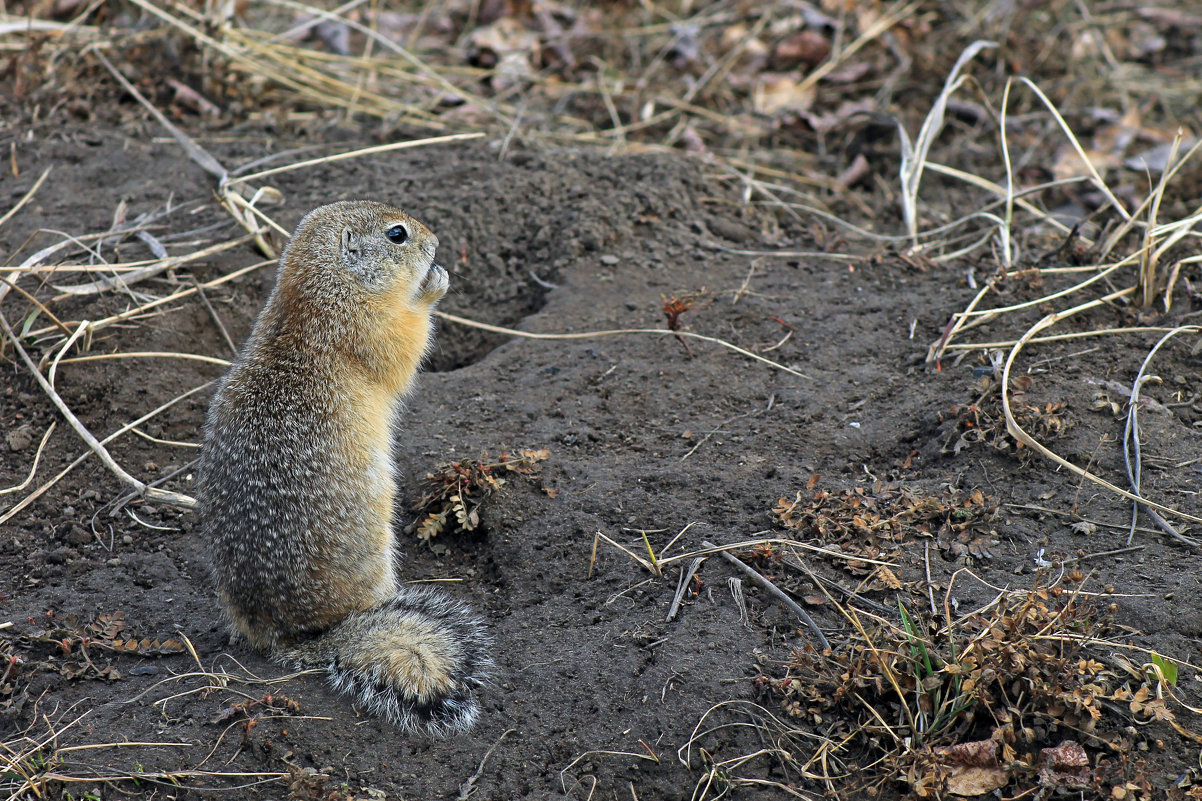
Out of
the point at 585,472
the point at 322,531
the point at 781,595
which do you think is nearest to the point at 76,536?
the point at 322,531

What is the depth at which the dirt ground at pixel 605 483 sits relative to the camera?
2.97 meters

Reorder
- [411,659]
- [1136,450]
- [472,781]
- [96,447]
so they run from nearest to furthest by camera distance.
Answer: [472,781] < [411,659] < [1136,450] < [96,447]

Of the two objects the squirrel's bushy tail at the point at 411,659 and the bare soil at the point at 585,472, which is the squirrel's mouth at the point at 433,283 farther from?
the squirrel's bushy tail at the point at 411,659

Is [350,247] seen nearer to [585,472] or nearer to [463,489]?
[463,489]

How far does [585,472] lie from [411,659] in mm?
1177

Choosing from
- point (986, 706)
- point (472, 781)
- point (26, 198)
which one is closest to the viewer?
point (986, 706)

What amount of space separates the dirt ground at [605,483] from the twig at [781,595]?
38mm

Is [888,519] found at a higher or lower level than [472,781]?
higher

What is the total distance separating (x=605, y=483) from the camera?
4.01 m

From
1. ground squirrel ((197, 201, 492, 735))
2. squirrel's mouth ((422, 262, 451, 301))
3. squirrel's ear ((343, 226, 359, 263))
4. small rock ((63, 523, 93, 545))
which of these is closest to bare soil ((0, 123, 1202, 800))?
small rock ((63, 523, 93, 545))

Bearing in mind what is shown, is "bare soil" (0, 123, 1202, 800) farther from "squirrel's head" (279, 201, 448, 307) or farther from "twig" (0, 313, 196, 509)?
"squirrel's head" (279, 201, 448, 307)

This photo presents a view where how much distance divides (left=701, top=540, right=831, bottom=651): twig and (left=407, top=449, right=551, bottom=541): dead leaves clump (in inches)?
36.7

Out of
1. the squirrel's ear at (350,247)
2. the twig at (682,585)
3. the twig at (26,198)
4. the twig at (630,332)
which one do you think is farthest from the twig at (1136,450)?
the twig at (26,198)

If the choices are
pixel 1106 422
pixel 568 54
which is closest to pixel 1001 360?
pixel 1106 422
